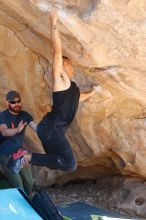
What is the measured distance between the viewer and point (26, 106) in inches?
244

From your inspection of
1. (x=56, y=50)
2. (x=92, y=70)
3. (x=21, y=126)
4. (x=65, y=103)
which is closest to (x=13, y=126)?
(x=21, y=126)

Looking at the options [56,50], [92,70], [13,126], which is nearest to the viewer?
[56,50]

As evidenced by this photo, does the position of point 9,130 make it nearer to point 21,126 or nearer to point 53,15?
point 21,126

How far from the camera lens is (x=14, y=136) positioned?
15.7 feet

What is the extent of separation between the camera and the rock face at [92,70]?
433 centimetres

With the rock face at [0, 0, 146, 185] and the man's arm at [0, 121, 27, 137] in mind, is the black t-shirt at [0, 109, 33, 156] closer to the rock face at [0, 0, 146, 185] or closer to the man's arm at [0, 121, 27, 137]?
the man's arm at [0, 121, 27, 137]

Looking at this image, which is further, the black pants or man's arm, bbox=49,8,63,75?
the black pants

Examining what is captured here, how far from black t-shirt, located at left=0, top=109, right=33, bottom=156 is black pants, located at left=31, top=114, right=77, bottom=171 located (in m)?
0.45

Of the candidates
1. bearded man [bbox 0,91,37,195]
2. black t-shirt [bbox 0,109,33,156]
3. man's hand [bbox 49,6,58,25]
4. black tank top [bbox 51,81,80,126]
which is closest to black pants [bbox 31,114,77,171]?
Result: black tank top [bbox 51,81,80,126]

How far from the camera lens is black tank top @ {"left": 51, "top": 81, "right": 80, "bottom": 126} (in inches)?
165

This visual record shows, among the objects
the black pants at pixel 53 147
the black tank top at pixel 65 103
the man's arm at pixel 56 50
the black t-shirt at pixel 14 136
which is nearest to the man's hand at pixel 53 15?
the man's arm at pixel 56 50

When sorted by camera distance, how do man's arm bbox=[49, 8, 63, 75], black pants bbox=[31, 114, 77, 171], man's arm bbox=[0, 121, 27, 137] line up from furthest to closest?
man's arm bbox=[0, 121, 27, 137] → black pants bbox=[31, 114, 77, 171] → man's arm bbox=[49, 8, 63, 75]

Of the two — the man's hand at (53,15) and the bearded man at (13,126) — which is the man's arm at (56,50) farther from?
the bearded man at (13,126)

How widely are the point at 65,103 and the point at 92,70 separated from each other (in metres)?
1.05
